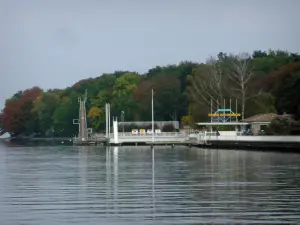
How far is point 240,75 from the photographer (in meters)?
98.6

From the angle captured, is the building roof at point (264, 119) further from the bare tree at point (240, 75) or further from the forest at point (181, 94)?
the bare tree at point (240, 75)

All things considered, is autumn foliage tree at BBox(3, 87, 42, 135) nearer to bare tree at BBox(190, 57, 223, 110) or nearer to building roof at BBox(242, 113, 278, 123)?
bare tree at BBox(190, 57, 223, 110)

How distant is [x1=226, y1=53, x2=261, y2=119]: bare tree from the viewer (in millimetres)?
97312

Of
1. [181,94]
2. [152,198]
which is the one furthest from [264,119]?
[152,198]

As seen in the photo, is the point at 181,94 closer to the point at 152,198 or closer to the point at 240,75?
the point at 240,75

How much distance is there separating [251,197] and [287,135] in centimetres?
4911

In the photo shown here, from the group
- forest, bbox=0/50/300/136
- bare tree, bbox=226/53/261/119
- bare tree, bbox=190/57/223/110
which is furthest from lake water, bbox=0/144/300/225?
bare tree, bbox=190/57/223/110

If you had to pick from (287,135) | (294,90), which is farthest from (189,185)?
(294,90)

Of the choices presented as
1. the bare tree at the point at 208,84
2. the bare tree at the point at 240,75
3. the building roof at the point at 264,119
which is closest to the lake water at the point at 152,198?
the building roof at the point at 264,119

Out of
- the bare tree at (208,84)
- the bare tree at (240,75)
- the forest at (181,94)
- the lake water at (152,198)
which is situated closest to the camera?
the lake water at (152,198)

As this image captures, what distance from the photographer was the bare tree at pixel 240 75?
97312 millimetres

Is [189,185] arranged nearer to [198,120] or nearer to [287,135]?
[287,135]

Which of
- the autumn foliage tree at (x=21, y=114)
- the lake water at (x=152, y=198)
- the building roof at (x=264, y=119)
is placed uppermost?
the autumn foliage tree at (x=21, y=114)

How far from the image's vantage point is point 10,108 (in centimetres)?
18675
